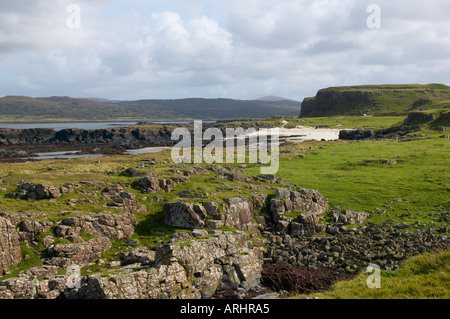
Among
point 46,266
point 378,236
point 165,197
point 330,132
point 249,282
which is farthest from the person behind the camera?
point 330,132

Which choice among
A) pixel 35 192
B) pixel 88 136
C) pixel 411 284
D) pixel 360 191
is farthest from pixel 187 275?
pixel 88 136

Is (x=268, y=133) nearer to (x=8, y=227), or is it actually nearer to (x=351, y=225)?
(x=351, y=225)

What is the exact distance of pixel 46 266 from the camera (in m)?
21.0

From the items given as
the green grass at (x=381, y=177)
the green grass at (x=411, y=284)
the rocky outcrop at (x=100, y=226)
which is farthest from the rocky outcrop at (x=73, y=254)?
the green grass at (x=381, y=177)

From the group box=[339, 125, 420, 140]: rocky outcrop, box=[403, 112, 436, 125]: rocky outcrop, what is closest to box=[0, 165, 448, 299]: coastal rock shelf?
box=[339, 125, 420, 140]: rocky outcrop

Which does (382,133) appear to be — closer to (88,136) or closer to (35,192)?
(35,192)

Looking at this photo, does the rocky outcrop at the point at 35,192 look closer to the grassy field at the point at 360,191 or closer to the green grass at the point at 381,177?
the grassy field at the point at 360,191

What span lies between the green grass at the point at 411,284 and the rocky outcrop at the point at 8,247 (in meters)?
18.4

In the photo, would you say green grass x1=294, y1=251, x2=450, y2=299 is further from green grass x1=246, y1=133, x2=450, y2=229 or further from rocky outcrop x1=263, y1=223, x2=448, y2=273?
green grass x1=246, y1=133, x2=450, y2=229

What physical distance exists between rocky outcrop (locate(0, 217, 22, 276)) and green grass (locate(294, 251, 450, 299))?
725 inches

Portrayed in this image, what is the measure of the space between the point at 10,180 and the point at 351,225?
118ft

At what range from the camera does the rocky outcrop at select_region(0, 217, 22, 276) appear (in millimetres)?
20109
